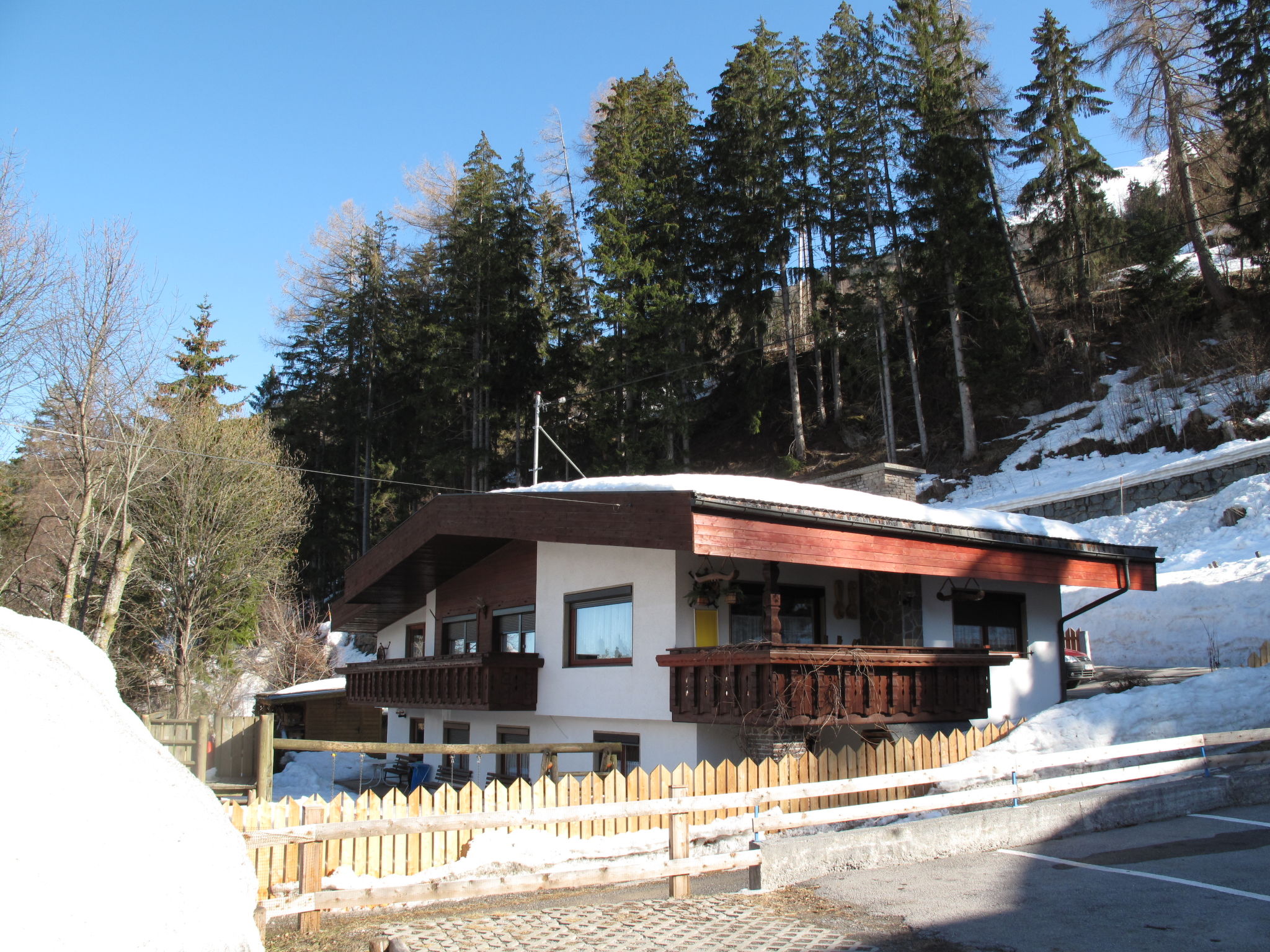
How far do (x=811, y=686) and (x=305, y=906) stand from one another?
255 inches

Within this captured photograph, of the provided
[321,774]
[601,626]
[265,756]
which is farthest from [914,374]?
[265,756]

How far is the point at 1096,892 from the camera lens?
657cm

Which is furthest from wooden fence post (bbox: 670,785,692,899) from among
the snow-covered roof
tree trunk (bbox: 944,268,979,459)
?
tree trunk (bbox: 944,268,979,459)

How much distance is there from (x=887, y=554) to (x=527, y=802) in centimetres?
604

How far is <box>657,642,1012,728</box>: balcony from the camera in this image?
1079cm

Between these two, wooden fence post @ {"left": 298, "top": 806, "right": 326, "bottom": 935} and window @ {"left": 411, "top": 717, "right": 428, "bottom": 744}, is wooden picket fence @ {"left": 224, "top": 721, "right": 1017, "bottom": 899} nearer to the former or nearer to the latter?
wooden fence post @ {"left": 298, "top": 806, "right": 326, "bottom": 935}

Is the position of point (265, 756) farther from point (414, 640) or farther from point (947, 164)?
point (947, 164)

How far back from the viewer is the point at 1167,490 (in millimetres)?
27562

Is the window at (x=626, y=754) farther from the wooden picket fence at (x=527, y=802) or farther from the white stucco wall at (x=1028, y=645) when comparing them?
the white stucco wall at (x=1028, y=645)

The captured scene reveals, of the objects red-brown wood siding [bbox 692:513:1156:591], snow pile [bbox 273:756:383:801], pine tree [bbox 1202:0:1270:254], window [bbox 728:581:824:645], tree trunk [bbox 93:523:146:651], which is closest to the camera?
red-brown wood siding [bbox 692:513:1156:591]

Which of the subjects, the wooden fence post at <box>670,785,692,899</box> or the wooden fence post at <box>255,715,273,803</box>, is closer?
the wooden fence post at <box>670,785,692,899</box>

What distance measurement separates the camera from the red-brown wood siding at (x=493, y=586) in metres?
16.8

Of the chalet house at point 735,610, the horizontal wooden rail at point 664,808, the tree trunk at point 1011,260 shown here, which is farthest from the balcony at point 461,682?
the tree trunk at point 1011,260

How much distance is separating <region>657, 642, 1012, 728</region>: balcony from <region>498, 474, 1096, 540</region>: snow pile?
1.82 metres
